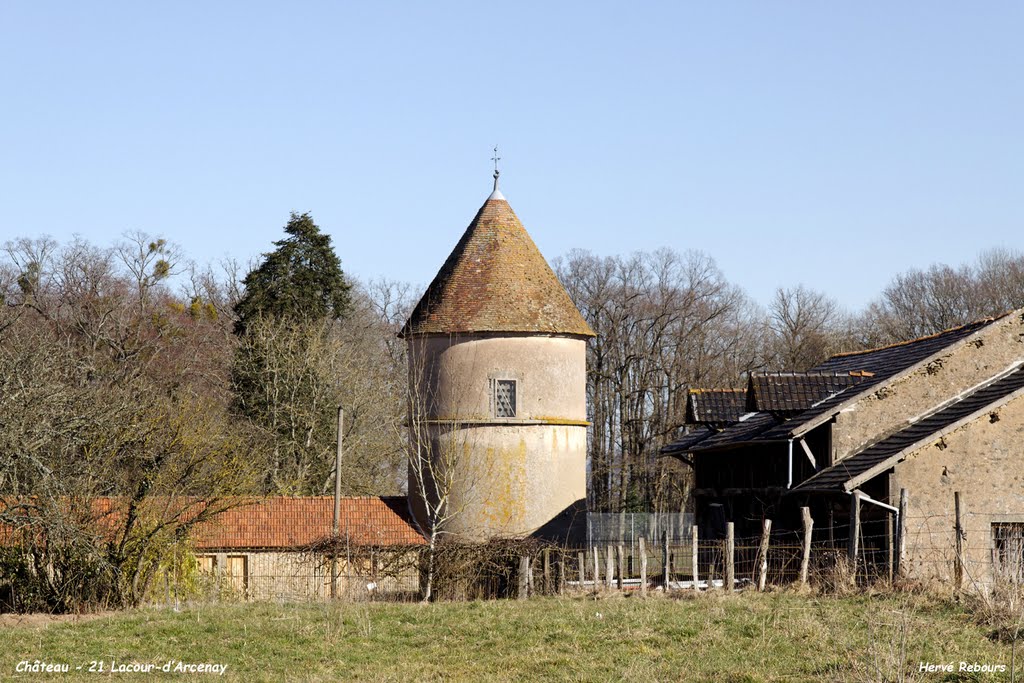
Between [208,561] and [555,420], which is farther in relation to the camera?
[555,420]

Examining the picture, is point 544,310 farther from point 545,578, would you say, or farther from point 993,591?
point 993,591

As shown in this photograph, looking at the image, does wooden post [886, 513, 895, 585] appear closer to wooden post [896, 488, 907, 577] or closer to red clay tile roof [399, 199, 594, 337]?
wooden post [896, 488, 907, 577]

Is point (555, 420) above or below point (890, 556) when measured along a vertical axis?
above

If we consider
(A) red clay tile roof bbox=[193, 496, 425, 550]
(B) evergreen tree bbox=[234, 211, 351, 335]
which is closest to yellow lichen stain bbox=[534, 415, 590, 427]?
(A) red clay tile roof bbox=[193, 496, 425, 550]

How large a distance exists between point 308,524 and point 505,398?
5.89 meters

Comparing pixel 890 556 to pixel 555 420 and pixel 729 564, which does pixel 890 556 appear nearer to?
pixel 729 564

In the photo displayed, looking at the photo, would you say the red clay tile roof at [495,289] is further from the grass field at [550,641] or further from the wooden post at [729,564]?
the grass field at [550,641]

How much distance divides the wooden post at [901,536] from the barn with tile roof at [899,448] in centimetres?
10

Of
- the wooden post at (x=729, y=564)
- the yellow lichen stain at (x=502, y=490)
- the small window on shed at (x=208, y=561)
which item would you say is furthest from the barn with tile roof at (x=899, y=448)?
the small window on shed at (x=208, y=561)

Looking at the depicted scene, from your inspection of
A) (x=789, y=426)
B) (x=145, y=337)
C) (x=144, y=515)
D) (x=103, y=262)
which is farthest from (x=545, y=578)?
(x=103, y=262)

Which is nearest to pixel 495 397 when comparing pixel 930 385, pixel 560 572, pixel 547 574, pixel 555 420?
pixel 555 420

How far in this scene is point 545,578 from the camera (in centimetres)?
2502

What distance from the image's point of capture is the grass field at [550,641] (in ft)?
45.4

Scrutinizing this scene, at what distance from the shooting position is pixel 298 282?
4462 cm
